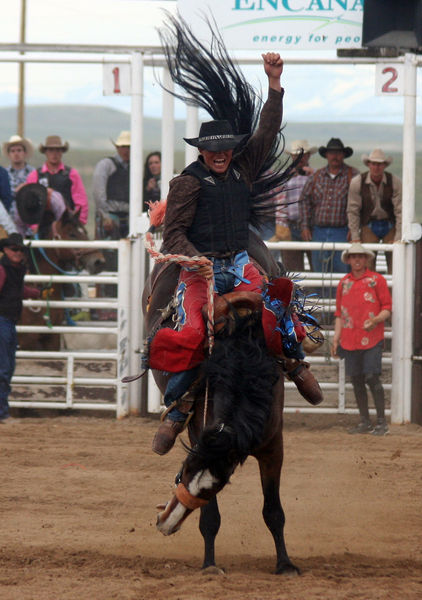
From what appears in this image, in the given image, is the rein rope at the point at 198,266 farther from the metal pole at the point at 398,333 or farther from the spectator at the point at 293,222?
the spectator at the point at 293,222

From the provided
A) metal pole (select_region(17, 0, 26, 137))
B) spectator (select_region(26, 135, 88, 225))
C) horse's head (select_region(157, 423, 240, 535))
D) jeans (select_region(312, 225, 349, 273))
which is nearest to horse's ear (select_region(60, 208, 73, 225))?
spectator (select_region(26, 135, 88, 225))

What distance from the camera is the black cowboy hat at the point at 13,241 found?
970 cm

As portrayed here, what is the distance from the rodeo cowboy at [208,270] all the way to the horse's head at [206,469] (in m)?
0.51

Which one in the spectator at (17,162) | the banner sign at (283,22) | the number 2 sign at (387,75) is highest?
the banner sign at (283,22)

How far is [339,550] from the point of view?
212 inches

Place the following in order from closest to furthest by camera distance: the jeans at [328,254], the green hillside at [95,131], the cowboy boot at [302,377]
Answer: the cowboy boot at [302,377], the jeans at [328,254], the green hillside at [95,131]

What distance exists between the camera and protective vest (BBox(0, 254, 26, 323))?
32.1ft

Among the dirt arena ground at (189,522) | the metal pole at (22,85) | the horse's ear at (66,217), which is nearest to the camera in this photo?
the dirt arena ground at (189,522)

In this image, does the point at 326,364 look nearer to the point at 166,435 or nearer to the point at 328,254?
the point at 328,254

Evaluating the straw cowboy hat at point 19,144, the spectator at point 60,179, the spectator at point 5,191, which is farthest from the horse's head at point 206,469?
the straw cowboy hat at point 19,144

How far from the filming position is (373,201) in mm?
10188

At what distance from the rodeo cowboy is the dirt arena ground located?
0.76 meters

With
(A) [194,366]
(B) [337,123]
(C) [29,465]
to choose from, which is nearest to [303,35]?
(C) [29,465]

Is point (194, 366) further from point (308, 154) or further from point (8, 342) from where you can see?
point (308, 154)
